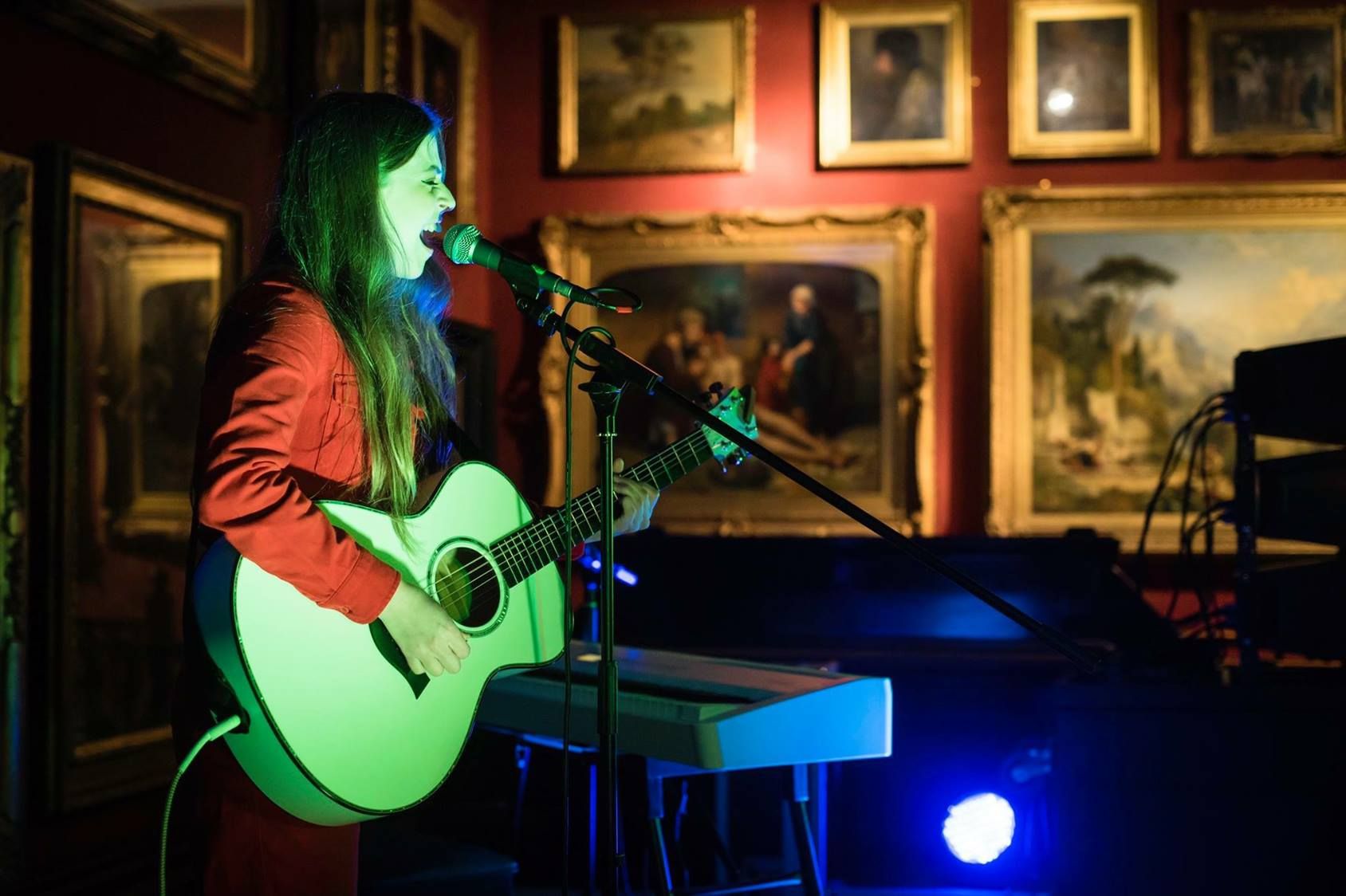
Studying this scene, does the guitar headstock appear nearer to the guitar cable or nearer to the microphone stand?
the microphone stand

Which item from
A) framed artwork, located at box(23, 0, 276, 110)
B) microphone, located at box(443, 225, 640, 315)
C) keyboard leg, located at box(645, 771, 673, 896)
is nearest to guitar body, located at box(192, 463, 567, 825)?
microphone, located at box(443, 225, 640, 315)

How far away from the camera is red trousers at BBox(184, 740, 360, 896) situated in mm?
1615

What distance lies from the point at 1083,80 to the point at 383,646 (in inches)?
143

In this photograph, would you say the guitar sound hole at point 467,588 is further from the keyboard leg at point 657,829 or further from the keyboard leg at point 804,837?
the keyboard leg at point 804,837

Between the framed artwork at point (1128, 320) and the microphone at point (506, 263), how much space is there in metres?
2.91

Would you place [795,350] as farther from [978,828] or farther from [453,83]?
[978,828]

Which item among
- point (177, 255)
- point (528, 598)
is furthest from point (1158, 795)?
point (177, 255)

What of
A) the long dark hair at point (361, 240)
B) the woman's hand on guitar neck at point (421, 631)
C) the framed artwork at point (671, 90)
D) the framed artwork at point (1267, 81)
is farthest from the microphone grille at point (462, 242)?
the framed artwork at point (1267, 81)

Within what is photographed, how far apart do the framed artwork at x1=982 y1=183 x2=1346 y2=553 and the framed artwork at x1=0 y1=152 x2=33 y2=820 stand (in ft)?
9.86

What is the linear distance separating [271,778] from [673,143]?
3417 mm

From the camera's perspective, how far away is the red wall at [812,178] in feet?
14.6

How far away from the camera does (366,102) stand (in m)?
1.84

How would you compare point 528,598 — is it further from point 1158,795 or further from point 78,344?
point 78,344

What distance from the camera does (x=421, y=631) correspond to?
5.68 feet
